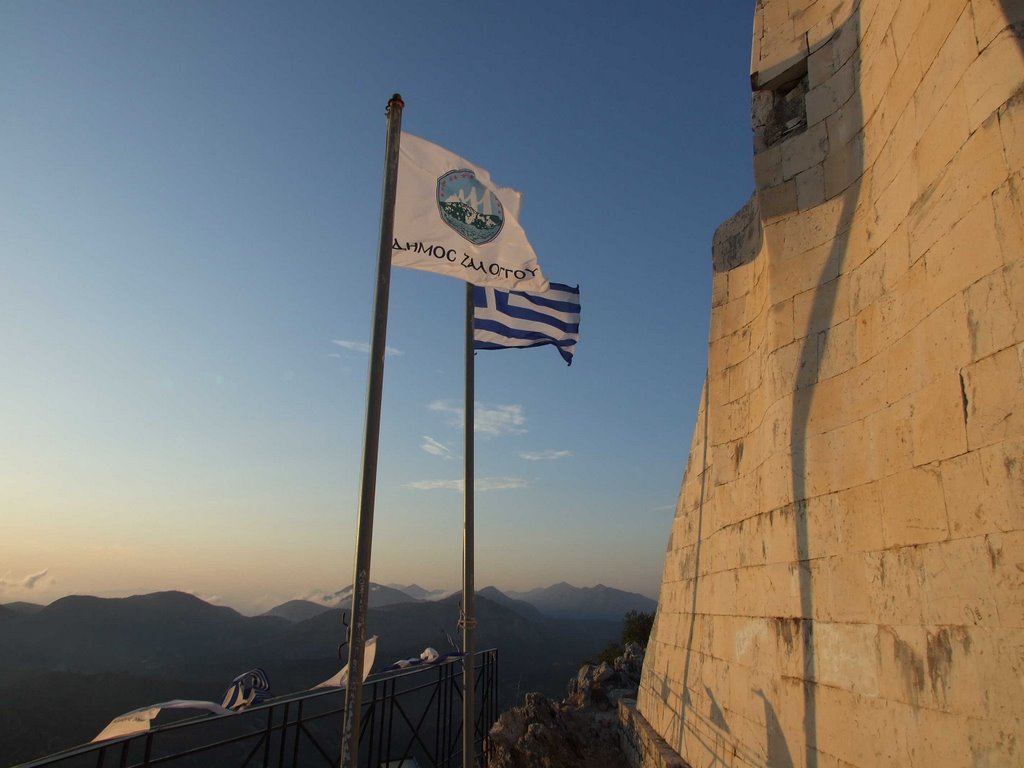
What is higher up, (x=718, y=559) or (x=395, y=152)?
(x=395, y=152)

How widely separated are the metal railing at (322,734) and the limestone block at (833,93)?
7.54m

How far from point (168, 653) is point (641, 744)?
155169mm

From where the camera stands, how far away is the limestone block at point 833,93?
20.8 feet

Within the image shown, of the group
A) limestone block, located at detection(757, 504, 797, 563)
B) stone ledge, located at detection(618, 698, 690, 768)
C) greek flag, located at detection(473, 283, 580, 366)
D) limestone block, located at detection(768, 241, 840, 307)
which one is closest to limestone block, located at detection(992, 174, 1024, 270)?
limestone block, located at detection(768, 241, 840, 307)

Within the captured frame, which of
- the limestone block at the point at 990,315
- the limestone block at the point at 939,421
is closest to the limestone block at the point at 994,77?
the limestone block at the point at 990,315

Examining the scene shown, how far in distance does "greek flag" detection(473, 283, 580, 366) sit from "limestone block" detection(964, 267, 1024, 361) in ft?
18.9

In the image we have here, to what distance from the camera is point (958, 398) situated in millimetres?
3939

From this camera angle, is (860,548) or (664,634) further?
(664,634)

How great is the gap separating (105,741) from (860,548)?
5.81 meters

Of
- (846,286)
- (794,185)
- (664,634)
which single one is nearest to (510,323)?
(794,185)

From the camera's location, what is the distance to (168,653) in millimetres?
134250

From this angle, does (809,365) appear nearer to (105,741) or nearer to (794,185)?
(794,185)

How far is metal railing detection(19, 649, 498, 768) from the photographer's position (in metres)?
5.71

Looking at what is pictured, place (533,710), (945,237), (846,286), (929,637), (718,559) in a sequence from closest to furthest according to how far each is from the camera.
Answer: (929,637)
(945,237)
(846,286)
(718,559)
(533,710)
